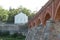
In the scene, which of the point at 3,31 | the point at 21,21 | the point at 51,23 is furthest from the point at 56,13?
the point at 21,21

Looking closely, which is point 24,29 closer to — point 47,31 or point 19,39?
point 19,39

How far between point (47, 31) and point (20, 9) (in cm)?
6672

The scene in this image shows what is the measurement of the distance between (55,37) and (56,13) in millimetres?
1736

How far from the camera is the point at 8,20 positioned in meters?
70.1

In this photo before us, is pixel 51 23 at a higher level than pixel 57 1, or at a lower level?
lower

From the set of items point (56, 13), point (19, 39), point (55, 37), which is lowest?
point (19, 39)

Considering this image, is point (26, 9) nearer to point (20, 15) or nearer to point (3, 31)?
point (20, 15)

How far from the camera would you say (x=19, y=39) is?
47.4 metres

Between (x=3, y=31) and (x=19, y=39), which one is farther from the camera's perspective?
(x=3, y=31)

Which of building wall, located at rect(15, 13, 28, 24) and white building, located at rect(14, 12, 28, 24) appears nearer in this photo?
white building, located at rect(14, 12, 28, 24)

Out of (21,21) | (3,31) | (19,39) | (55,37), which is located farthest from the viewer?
(21,21)

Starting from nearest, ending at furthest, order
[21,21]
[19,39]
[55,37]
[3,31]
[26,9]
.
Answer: [55,37] → [19,39] → [3,31] → [21,21] → [26,9]

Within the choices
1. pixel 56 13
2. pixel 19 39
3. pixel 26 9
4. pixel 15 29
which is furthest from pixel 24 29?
pixel 56 13

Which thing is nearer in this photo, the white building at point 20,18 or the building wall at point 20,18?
the white building at point 20,18
